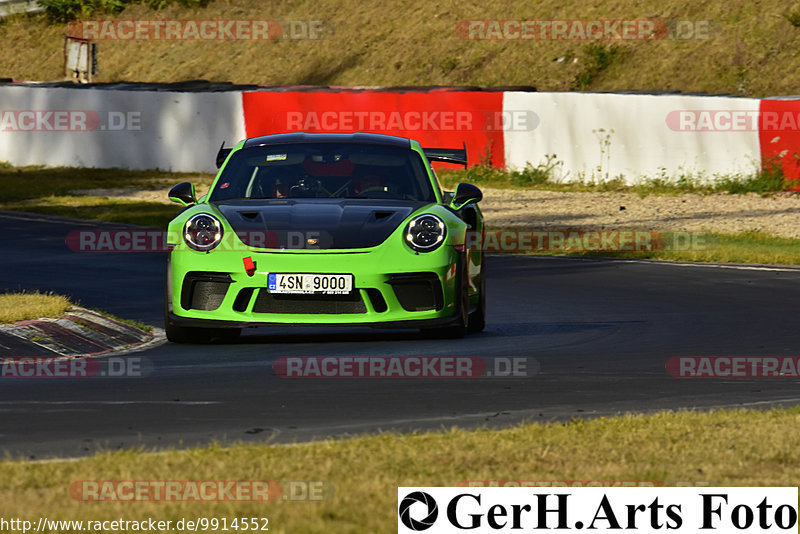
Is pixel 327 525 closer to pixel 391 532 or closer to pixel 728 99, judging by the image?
pixel 391 532

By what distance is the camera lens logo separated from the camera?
452 cm

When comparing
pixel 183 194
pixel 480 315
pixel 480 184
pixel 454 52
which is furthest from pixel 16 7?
pixel 480 315

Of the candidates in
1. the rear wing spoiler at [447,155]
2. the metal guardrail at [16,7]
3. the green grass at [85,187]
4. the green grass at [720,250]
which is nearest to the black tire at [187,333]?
the rear wing spoiler at [447,155]

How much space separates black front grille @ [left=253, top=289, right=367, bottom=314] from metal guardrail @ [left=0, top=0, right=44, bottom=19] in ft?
176

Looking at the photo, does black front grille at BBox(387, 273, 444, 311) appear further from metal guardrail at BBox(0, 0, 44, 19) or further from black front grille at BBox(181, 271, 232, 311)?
metal guardrail at BBox(0, 0, 44, 19)

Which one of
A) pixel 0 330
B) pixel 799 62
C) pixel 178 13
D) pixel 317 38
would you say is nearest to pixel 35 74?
pixel 178 13

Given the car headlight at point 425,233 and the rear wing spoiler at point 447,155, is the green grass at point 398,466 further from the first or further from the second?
the rear wing spoiler at point 447,155

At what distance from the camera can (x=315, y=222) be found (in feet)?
30.0

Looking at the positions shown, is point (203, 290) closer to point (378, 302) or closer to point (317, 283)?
point (317, 283)

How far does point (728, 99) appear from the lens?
22.9 meters

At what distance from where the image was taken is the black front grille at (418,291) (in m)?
9.00

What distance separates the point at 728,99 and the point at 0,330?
51.7ft

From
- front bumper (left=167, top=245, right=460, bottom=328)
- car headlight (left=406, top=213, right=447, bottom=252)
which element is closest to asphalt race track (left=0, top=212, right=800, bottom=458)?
front bumper (left=167, top=245, right=460, bottom=328)

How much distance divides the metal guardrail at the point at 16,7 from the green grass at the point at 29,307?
168ft
